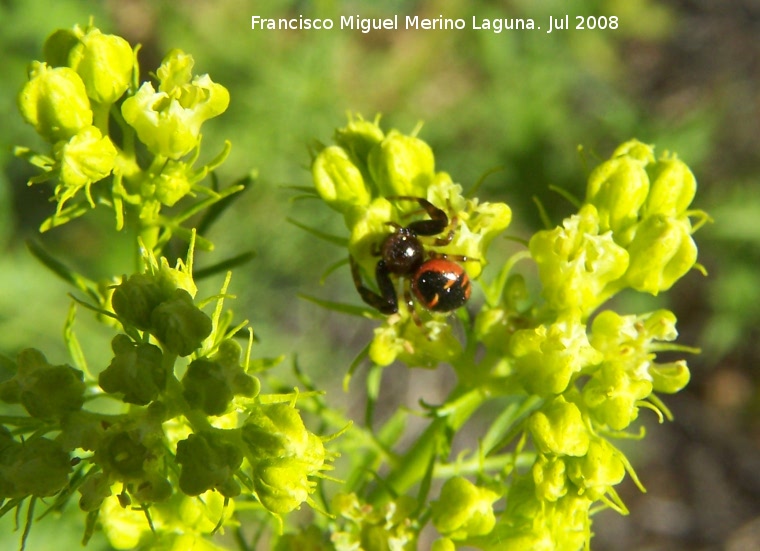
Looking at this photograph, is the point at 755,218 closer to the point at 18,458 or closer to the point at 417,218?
the point at 417,218

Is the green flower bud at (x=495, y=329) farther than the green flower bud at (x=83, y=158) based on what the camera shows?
Yes

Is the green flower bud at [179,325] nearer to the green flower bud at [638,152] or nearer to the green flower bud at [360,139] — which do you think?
the green flower bud at [360,139]

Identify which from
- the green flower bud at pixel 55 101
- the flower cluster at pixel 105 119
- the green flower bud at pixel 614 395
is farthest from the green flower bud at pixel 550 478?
the green flower bud at pixel 55 101

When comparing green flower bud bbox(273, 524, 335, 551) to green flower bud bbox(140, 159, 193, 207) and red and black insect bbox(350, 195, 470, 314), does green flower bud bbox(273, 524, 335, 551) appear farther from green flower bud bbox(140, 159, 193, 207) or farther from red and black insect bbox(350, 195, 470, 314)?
green flower bud bbox(140, 159, 193, 207)

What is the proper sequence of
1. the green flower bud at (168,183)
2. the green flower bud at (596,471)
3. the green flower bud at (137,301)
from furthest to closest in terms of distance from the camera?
the green flower bud at (168,183), the green flower bud at (596,471), the green flower bud at (137,301)

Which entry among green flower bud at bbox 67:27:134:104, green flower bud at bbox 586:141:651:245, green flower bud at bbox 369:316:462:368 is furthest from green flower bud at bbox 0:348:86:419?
green flower bud at bbox 586:141:651:245

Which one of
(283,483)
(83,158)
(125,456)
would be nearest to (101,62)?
(83,158)

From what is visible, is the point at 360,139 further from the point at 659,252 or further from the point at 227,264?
the point at 659,252
